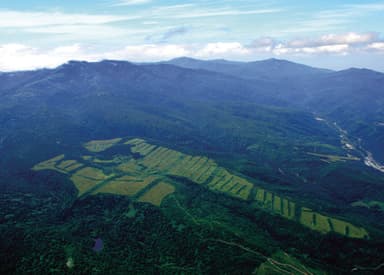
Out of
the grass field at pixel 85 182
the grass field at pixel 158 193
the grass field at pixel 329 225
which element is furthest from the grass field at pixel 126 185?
the grass field at pixel 329 225

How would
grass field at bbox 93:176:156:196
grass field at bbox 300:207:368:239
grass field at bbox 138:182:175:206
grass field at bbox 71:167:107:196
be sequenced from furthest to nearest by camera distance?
1. grass field at bbox 71:167:107:196
2. grass field at bbox 93:176:156:196
3. grass field at bbox 138:182:175:206
4. grass field at bbox 300:207:368:239

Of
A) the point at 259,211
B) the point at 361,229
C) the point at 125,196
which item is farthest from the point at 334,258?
the point at 125,196

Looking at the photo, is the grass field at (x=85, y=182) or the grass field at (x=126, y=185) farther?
the grass field at (x=85, y=182)

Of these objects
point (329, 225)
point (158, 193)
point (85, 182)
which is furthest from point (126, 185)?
point (329, 225)

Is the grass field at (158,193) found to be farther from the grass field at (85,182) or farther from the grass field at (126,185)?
the grass field at (85,182)

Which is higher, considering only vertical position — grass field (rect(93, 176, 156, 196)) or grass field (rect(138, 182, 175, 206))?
grass field (rect(93, 176, 156, 196))

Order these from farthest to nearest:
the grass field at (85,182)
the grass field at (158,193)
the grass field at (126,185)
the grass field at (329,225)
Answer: the grass field at (85,182) → the grass field at (126,185) → the grass field at (158,193) → the grass field at (329,225)

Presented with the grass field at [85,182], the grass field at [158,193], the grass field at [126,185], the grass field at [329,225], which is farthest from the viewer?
the grass field at [85,182]

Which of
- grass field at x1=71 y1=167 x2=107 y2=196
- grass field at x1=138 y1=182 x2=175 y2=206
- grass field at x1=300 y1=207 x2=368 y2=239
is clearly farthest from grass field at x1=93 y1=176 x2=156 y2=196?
grass field at x1=300 y1=207 x2=368 y2=239

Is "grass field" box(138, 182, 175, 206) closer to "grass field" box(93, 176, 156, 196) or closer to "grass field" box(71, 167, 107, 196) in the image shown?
"grass field" box(93, 176, 156, 196)
